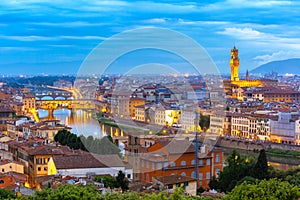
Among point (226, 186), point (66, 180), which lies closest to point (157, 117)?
point (226, 186)

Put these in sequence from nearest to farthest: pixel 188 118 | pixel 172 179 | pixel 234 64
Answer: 1. pixel 172 179
2. pixel 188 118
3. pixel 234 64

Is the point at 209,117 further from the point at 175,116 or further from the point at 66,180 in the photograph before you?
the point at 66,180

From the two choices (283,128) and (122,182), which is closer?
(122,182)

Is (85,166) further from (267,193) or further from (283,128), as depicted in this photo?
(283,128)

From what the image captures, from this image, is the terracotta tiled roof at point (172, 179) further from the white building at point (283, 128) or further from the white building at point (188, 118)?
the white building at point (283, 128)

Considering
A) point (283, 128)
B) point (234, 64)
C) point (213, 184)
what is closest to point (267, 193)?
point (213, 184)

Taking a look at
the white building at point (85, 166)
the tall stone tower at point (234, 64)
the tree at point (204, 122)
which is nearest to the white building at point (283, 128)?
the tree at point (204, 122)

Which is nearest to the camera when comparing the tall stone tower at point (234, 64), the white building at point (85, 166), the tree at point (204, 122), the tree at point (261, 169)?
the white building at point (85, 166)

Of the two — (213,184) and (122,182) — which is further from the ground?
(122,182)

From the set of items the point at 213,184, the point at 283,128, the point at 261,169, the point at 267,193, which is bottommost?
the point at 283,128

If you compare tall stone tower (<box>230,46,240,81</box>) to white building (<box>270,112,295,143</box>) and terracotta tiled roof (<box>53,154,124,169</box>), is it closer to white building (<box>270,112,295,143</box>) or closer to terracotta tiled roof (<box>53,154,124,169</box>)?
white building (<box>270,112,295,143</box>)

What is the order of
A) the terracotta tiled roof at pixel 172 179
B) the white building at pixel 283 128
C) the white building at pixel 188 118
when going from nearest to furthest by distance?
the terracotta tiled roof at pixel 172 179 < the white building at pixel 188 118 < the white building at pixel 283 128
